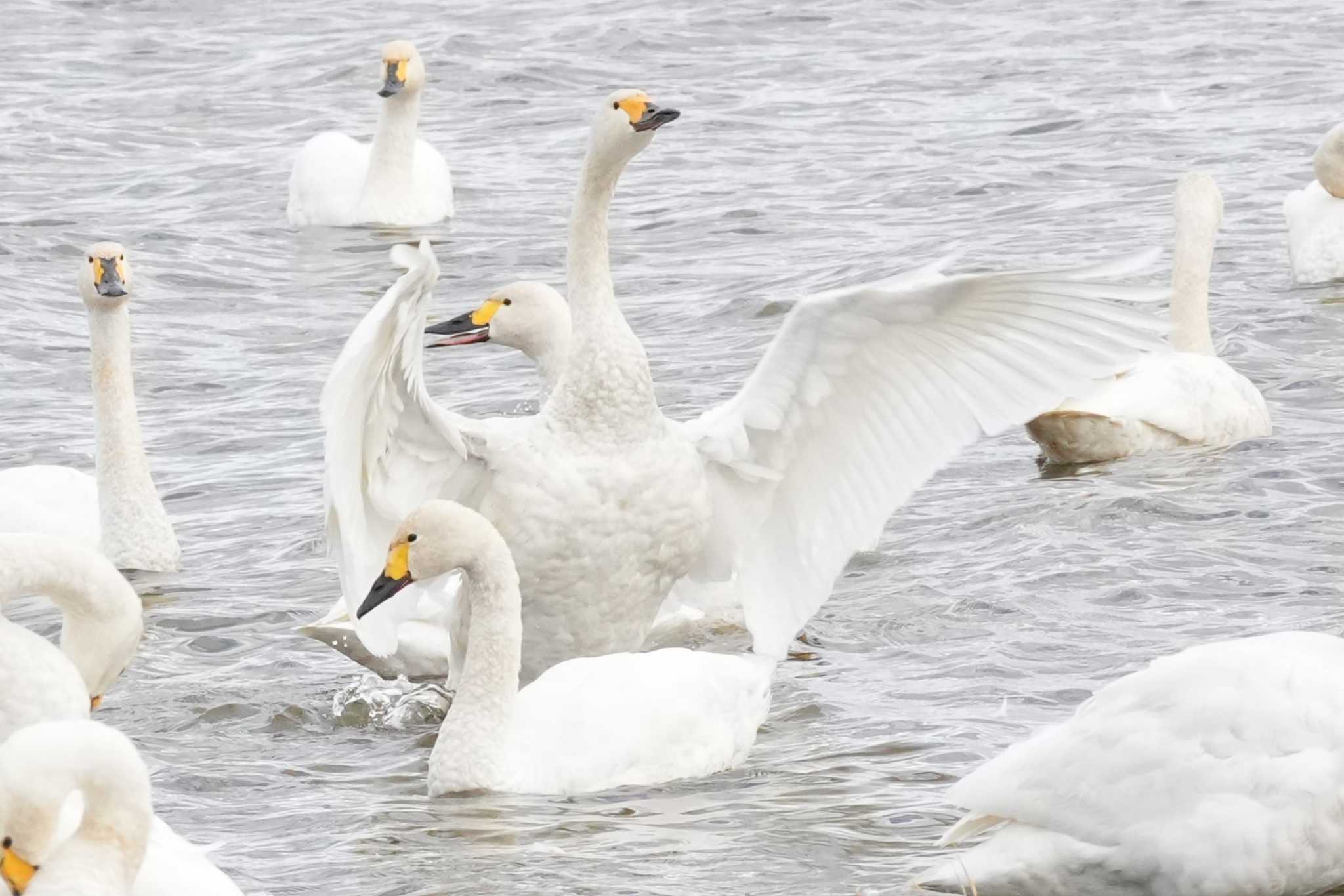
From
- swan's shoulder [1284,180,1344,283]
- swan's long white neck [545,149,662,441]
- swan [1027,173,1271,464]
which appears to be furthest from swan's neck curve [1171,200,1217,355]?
swan's long white neck [545,149,662,441]

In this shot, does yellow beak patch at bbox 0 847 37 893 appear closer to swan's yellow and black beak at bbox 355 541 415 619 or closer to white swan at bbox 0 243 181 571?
swan's yellow and black beak at bbox 355 541 415 619

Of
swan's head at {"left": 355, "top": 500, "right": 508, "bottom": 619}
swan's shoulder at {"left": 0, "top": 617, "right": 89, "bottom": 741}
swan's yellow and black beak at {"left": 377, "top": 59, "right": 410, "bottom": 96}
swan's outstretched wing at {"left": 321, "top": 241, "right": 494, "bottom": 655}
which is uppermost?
swan's yellow and black beak at {"left": 377, "top": 59, "right": 410, "bottom": 96}

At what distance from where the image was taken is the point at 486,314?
874cm

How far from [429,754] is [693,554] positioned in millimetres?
1014

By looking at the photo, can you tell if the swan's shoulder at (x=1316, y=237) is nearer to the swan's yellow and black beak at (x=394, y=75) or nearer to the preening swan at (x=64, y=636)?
the swan's yellow and black beak at (x=394, y=75)

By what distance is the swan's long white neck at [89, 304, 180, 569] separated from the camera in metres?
9.27

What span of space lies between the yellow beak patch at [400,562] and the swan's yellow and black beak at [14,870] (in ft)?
7.45

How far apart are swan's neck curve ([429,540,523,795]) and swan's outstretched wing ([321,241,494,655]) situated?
1.18ft

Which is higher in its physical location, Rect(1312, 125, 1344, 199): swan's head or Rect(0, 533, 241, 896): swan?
Rect(1312, 125, 1344, 199): swan's head

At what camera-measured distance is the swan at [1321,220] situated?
1250 cm

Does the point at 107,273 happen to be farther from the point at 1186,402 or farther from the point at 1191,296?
the point at 1191,296

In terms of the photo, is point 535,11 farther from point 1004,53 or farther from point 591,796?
point 591,796

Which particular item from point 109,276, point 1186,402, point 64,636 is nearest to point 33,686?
point 64,636

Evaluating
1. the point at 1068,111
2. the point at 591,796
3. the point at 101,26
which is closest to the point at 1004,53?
the point at 1068,111
